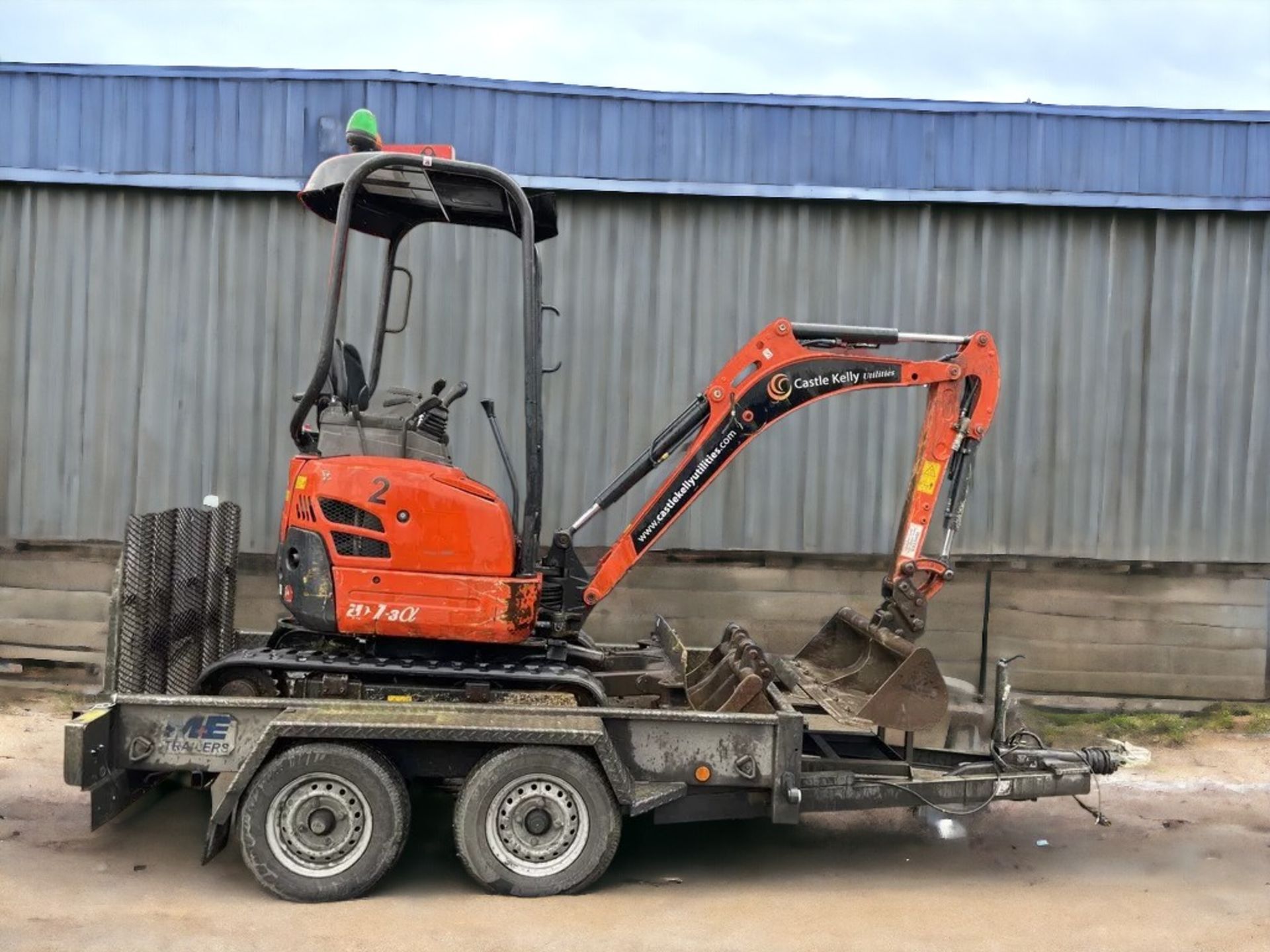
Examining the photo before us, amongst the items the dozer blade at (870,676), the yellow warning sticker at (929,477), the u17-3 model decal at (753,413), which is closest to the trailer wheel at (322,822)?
the u17-3 model decal at (753,413)

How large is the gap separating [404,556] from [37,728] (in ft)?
14.9

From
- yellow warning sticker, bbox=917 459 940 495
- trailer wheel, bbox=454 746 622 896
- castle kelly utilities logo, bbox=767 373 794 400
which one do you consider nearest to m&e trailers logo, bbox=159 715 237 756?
trailer wheel, bbox=454 746 622 896

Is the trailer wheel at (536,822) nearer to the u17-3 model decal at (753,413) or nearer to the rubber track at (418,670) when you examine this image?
the rubber track at (418,670)

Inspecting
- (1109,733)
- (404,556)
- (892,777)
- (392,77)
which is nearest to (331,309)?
(404,556)

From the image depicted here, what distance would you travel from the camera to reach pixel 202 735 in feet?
18.7

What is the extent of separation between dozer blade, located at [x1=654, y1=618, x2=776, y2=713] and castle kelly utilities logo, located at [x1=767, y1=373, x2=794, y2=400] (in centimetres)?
145

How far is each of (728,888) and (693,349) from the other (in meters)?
5.09

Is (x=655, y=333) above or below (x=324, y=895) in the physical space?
above

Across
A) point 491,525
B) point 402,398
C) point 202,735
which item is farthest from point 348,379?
point 202,735

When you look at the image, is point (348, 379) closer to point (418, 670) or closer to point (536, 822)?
point (418, 670)

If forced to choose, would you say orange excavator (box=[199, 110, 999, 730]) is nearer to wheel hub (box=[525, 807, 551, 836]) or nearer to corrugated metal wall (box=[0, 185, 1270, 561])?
→ wheel hub (box=[525, 807, 551, 836])

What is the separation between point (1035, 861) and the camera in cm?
653

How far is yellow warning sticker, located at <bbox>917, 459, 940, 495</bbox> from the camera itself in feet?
22.3

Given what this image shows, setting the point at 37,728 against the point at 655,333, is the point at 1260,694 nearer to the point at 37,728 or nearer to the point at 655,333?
the point at 655,333
